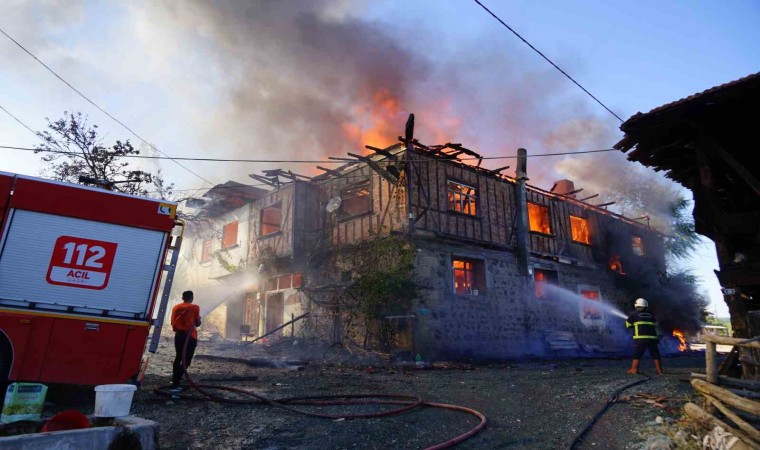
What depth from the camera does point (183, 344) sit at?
697 centimetres

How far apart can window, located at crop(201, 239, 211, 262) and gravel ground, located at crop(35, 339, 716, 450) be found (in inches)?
642

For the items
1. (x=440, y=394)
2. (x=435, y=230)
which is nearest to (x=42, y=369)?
(x=440, y=394)

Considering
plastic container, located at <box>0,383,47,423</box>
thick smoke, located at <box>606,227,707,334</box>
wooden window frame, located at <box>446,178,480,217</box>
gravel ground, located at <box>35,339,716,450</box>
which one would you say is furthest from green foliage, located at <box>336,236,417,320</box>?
thick smoke, located at <box>606,227,707,334</box>

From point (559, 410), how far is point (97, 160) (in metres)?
17.1

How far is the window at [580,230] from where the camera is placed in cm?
2086

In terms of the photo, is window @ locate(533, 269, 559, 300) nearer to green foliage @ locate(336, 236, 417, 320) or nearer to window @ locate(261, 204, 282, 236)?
green foliage @ locate(336, 236, 417, 320)

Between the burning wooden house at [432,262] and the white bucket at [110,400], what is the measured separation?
31.4 ft

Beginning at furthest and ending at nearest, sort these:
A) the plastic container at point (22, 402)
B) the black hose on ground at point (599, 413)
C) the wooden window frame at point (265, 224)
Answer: the wooden window frame at point (265, 224) → the black hose on ground at point (599, 413) → the plastic container at point (22, 402)

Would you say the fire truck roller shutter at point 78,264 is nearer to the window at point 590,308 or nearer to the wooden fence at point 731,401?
the wooden fence at point 731,401

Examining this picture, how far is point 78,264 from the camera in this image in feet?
19.5

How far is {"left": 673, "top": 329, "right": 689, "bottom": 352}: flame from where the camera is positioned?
23.0 meters

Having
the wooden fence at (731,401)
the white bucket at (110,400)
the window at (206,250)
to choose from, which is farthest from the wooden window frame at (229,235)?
the wooden fence at (731,401)

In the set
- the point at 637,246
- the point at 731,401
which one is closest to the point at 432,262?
the point at 731,401

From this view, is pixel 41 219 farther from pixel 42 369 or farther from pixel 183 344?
pixel 183 344
